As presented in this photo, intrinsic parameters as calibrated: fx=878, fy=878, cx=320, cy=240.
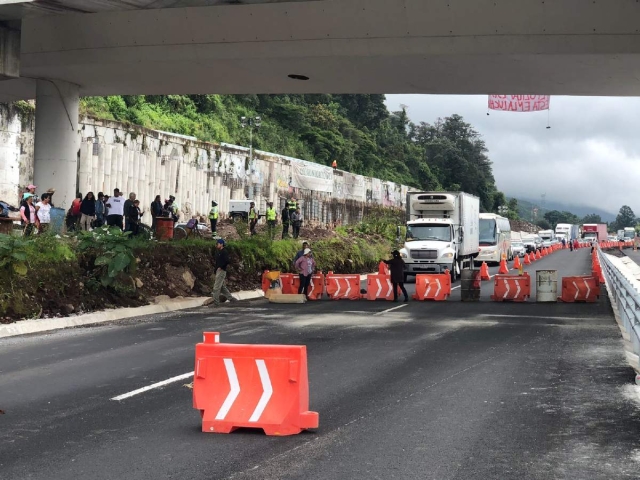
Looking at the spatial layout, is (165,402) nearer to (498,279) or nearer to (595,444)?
(595,444)

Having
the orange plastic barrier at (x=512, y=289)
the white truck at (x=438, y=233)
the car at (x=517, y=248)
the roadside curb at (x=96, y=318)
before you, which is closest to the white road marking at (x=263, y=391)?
the roadside curb at (x=96, y=318)

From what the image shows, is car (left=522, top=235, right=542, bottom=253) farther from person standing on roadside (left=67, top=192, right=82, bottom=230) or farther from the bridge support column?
the bridge support column

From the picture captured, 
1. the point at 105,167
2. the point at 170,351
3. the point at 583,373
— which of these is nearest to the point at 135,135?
the point at 105,167

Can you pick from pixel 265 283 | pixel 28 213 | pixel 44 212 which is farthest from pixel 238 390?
pixel 265 283

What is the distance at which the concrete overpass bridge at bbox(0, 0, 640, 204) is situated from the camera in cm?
1923

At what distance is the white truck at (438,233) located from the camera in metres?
35.4

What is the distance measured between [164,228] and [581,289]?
13198 millimetres

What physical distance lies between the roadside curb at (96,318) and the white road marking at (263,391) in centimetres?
1010

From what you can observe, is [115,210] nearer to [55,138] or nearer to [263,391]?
[55,138]

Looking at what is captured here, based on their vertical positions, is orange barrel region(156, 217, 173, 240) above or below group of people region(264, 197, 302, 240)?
below

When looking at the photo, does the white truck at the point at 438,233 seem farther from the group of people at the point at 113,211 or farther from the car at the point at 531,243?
the car at the point at 531,243

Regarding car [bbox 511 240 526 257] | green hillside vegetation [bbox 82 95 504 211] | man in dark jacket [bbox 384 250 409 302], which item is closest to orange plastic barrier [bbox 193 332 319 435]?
man in dark jacket [bbox 384 250 409 302]

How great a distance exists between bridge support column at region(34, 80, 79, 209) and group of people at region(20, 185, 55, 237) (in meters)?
3.23

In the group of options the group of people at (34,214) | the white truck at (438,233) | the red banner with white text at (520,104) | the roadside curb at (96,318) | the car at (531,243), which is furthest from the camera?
the car at (531,243)
